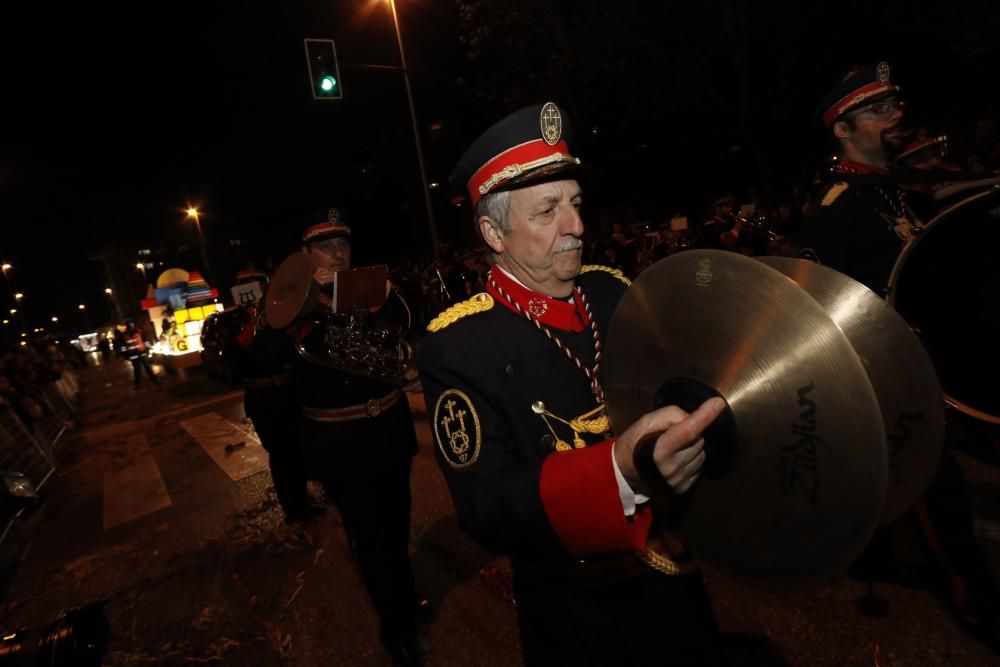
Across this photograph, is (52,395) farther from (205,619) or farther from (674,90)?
(674,90)

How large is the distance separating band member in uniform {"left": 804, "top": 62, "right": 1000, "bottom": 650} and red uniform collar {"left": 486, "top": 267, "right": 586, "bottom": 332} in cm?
170

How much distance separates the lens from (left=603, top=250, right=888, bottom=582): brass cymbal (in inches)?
34.3

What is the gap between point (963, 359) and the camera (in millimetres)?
2135

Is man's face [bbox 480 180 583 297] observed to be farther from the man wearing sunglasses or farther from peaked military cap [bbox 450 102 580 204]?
the man wearing sunglasses

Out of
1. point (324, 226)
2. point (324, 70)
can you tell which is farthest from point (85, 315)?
point (324, 226)

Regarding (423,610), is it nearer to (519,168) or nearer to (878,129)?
(519,168)

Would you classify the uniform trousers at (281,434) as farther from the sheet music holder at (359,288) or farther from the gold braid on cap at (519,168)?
the gold braid on cap at (519,168)

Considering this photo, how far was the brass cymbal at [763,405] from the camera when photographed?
0.87 metres

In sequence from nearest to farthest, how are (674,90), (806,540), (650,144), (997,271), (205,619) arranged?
(806,540)
(997,271)
(205,619)
(674,90)
(650,144)

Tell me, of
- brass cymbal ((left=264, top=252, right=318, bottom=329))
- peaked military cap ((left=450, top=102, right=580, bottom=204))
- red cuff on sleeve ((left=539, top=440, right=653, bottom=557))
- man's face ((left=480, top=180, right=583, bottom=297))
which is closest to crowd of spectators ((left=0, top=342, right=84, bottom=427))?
brass cymbal ((left=264, top=252, right=318, bottom=329))

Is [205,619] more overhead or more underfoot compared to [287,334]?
more underfoot

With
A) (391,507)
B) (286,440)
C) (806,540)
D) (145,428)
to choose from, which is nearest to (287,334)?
(391,507)

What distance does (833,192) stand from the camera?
2791 mm

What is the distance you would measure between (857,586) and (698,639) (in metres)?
2.02
